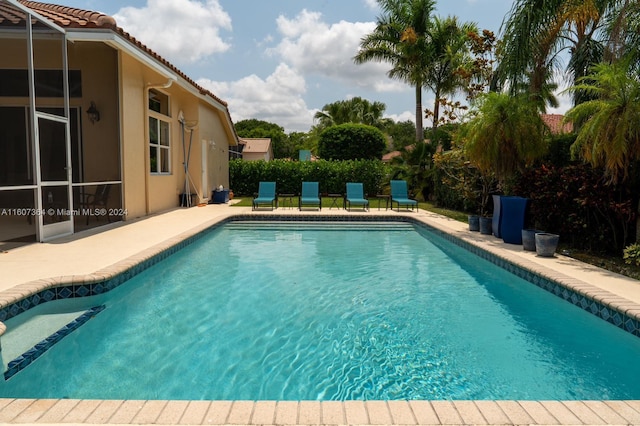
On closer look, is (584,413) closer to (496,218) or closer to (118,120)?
(496,218)

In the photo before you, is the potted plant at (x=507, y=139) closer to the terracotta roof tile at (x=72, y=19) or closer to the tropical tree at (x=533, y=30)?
the tropical tree at (x=533, y=30)

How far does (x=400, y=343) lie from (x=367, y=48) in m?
23.5

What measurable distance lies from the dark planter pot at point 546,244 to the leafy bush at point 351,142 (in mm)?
21906

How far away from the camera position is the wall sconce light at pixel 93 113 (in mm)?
10305

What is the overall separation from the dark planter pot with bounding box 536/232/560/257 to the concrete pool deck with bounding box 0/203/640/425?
0.18 m

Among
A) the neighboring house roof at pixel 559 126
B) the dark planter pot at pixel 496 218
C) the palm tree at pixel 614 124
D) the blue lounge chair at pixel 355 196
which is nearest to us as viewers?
the palm tree at pixel 614 124

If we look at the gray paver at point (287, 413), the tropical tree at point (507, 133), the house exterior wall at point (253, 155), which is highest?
the house exterior wall at point (253, 155)

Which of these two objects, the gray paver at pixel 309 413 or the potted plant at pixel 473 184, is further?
the potted plant at pixel 473 184

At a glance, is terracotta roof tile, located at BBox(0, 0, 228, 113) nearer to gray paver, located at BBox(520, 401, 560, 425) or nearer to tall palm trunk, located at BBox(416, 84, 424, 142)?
gray paver, located at BBox(520, 401, 560, 425)

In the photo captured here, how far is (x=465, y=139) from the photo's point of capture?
9.99 meters

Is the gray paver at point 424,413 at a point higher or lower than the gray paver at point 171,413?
higher

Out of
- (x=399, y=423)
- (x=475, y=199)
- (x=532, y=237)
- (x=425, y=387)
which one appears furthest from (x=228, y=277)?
(x=475, y=199)

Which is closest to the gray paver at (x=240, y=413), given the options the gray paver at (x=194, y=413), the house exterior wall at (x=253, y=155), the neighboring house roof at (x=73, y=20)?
the gray paver at (x=194, y=413)

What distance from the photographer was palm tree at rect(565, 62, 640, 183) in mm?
6301
